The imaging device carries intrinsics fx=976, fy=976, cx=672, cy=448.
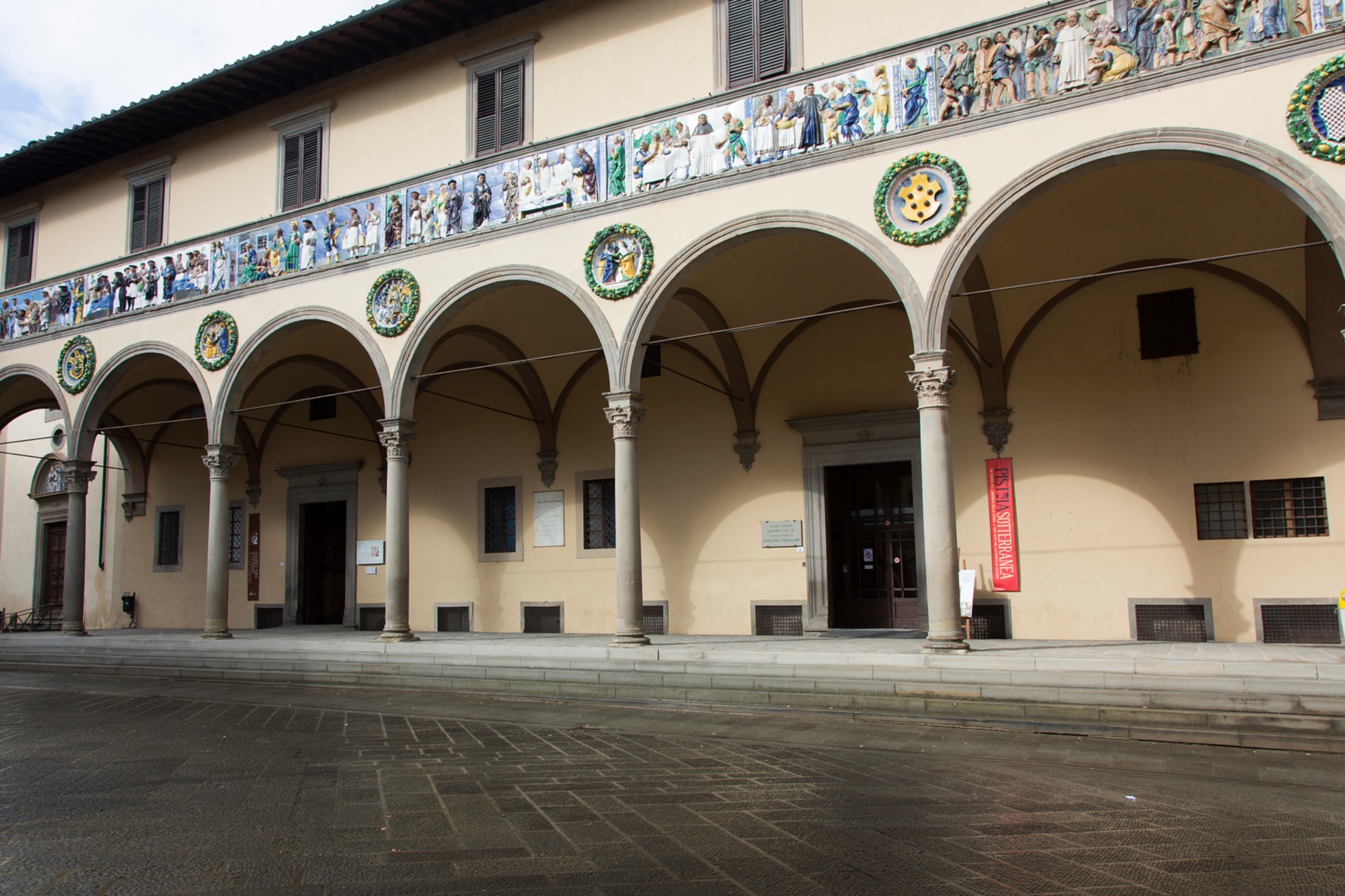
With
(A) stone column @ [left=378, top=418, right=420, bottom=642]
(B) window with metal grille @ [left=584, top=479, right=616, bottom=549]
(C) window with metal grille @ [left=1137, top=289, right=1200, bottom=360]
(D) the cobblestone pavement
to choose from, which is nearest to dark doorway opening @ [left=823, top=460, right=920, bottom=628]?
(C) window with metal grille @ [left=1137, top=289, right=1200, bottom=360]

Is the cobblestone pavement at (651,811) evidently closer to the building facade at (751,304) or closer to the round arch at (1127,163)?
the building facade at (751,304)

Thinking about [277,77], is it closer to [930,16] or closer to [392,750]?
[930,16]

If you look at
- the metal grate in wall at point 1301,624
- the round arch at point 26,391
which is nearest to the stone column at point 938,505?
the metal grate in wall at point 1301,624

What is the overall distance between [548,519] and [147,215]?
29.6 feet

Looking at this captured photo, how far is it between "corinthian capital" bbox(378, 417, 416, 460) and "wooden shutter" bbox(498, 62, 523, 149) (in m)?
4.14

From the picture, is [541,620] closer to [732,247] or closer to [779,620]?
[779,620]

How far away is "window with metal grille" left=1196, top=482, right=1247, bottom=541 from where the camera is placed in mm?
11977

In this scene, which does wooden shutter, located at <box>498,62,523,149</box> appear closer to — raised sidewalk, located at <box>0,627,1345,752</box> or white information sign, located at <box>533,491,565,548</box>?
white information sign, located at <box>533,491,565,548</box>

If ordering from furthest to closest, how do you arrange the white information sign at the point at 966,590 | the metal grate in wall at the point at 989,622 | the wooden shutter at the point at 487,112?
the wooden shutter at the point at 487,112, the metal grate in wall at the point at 989,622, the white information sign at the point at 966,590

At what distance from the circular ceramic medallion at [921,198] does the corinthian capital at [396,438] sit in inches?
283

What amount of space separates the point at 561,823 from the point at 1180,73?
876 centimetres

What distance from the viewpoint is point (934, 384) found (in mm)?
10219

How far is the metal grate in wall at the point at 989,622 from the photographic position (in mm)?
13086

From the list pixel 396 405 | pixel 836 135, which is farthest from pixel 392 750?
pixel 836 135
